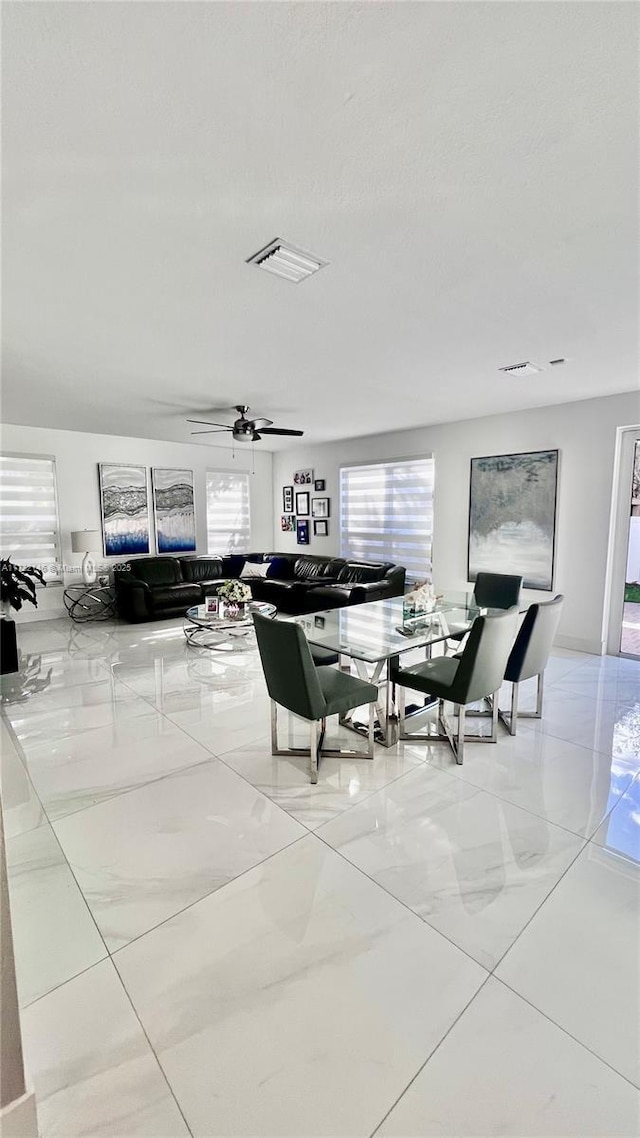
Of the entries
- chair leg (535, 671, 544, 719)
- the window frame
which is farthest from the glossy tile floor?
the window frame

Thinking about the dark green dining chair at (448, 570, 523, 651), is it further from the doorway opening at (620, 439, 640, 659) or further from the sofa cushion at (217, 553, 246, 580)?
the sofa cushion at (217, 553, 246, 580)

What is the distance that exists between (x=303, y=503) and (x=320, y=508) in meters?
0.47

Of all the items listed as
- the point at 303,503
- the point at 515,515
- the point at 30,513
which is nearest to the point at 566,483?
the point at 515,515

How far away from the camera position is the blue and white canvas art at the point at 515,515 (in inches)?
206

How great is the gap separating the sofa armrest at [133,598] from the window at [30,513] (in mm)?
1033

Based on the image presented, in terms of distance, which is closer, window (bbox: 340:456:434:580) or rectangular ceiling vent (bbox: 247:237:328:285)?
rectangular ceiling vent (bbox: 247:237:328:285)

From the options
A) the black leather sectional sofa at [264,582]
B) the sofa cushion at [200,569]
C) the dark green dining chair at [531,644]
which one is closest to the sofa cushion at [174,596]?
the black leather sectional sofa at [264,582]

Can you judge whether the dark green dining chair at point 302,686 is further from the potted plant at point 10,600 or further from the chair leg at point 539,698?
the potted plant at point 10,600

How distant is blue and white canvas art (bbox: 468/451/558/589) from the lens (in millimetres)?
5238

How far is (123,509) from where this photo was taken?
717 centimetres

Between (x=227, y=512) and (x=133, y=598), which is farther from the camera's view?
(x=227, y=512)

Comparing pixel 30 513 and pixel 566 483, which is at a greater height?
pixel 566 483

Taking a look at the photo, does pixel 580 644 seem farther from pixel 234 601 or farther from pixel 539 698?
pixel 234 601

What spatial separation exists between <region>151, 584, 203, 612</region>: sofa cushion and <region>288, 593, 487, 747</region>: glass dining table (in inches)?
135
